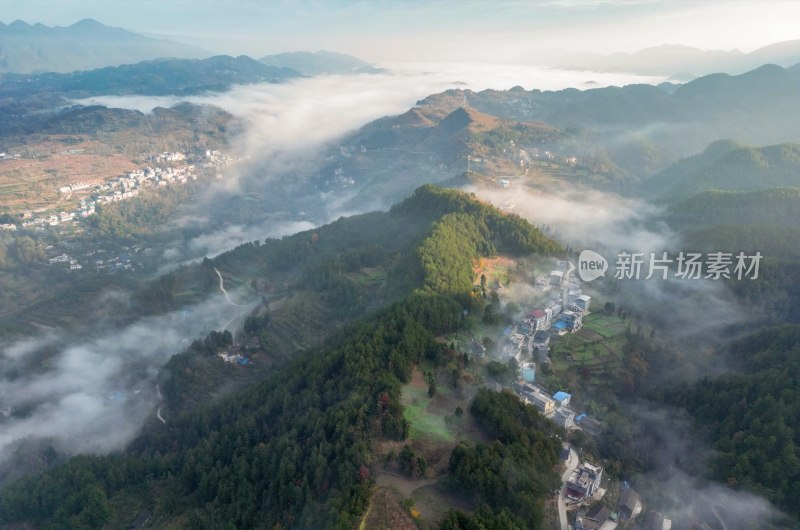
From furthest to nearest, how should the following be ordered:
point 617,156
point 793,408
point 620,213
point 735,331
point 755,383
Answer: point 617,156 < point 620,213 < point 735,331 < point 755,383 < point 793,408

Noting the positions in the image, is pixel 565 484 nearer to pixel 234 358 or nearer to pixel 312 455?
pixel 312 455

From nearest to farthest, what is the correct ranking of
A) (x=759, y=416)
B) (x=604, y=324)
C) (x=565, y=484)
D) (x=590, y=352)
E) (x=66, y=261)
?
(x=565, y=484), (x=759, y=416), (x=590, y=352), (x=604, y=324), (x=66, y=261)

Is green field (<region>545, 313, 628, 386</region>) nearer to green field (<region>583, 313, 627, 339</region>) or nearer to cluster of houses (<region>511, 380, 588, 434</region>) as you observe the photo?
green field (<region>583, 313, 627, 339</region>)

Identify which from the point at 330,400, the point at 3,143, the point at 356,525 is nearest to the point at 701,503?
the point at 356,525

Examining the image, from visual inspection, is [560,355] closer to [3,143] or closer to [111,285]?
[111,285]

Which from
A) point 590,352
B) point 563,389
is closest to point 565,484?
point 563,389

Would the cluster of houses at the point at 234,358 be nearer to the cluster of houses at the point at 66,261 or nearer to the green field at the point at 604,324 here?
the green field at the point at 604,324
